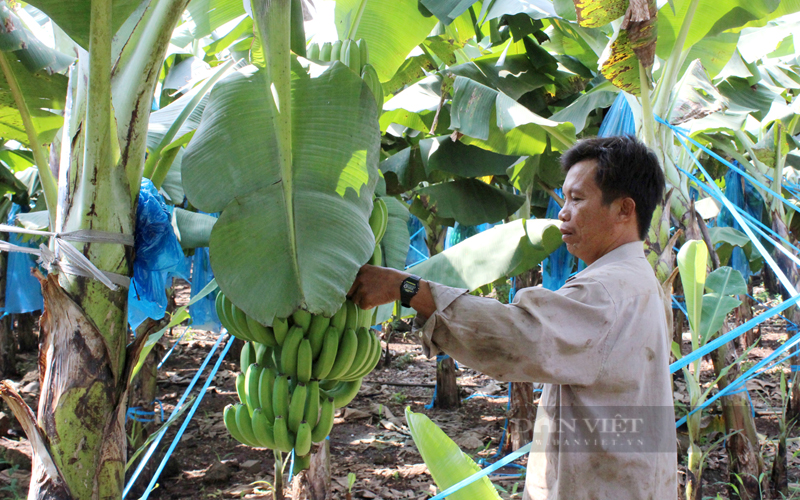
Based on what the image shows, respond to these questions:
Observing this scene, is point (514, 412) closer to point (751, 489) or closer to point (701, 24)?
Answer: point (751, 489)

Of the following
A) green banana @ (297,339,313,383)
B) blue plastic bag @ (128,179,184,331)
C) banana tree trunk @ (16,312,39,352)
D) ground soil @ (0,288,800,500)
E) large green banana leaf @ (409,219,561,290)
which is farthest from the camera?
banana tree trunk @ (16,312,39,352)

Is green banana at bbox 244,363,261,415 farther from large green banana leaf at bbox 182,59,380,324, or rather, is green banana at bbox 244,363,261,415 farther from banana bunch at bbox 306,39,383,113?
banana bunch at bbox 306,39,383,113

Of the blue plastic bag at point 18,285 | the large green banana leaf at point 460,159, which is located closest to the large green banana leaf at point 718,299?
the large green banana leaf at point 460,159

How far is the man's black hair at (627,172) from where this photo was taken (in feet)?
4.58

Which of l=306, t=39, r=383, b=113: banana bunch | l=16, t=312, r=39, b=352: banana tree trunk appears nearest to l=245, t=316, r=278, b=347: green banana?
l=306, t=39, r=383, b=113: banana bunch

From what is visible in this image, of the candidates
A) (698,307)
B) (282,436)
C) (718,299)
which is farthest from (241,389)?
(718,299)

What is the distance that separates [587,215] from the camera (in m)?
1.43

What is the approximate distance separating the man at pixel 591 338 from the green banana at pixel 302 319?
0.14 meters

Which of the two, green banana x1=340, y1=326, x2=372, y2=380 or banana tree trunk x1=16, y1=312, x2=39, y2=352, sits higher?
banana tree trunk x1=16, y1=312, x2=39, y2=352

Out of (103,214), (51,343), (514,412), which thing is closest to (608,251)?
(103,214)

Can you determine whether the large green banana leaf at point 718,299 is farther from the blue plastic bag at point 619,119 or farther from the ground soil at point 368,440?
the ground soil at point 368,440

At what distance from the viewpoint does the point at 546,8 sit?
3.13 metres

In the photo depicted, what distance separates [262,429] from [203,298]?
2.70 m

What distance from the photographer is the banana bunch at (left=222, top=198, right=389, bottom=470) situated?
4.53 ft
